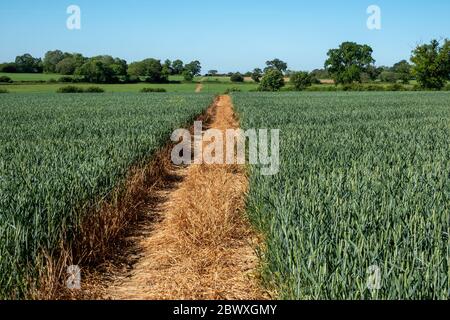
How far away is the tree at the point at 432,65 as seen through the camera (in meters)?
70.3

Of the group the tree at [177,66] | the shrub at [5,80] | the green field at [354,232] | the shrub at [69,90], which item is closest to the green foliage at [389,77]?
the tree at [177,66]

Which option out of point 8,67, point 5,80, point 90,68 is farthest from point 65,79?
point 8,67

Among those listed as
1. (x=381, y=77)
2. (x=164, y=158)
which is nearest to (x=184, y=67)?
(x=381, y=77)

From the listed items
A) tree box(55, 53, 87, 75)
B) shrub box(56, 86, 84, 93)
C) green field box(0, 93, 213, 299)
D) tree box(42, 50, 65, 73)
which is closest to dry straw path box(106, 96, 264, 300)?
green field box(0, 93, 213, 299)

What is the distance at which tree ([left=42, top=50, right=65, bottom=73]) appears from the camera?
102 metres

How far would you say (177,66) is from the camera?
137 meters

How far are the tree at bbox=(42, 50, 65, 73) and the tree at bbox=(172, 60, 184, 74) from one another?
35.9m

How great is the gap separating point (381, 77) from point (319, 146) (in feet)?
346

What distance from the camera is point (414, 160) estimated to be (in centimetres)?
684

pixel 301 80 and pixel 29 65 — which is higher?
pixel 29 65

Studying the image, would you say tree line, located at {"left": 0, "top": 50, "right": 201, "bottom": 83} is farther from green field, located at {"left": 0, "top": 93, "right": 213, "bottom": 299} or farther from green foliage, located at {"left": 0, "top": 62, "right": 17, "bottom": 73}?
green field, located at {"left": 0, "top": 93, "right": 213, "bottom": 299}

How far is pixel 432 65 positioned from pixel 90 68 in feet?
207

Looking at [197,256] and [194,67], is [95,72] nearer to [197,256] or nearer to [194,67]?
[194,67]
